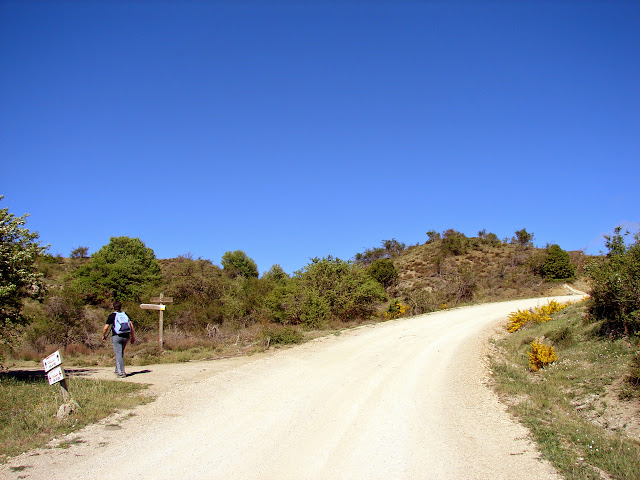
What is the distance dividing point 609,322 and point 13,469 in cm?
1263

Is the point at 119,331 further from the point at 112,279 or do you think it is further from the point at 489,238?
the point at 489,238

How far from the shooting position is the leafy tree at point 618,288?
977 centimetres

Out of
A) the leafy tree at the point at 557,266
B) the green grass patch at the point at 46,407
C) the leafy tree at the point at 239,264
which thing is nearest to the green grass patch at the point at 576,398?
the green grass patch at the point at 46,407

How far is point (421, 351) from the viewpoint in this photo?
13.8 m

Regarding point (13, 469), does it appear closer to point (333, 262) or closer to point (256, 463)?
point (256, 463)

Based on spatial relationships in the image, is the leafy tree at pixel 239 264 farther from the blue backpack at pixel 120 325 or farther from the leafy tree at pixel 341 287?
the blue backpack at pixel 120 325

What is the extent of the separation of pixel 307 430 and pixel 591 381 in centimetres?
597

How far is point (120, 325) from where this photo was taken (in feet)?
34.5

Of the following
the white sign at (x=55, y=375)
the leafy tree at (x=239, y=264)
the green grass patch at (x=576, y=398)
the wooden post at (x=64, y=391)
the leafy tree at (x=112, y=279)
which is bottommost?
the green grass patch at (x=576, y=398)

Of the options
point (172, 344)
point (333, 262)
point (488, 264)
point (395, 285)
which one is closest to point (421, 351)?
point (172, 344)

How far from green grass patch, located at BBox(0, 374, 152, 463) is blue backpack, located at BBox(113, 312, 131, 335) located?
1245 mm

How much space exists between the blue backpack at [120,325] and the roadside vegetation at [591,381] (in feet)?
28.6

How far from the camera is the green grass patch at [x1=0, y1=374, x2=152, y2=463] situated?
5789 mm

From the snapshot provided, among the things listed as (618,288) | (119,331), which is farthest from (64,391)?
(618,288)
